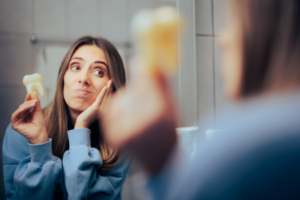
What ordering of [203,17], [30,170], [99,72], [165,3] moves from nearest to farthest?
[30,170], [99,72], [165,3], [203,17]

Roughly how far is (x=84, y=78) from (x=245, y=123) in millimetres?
470

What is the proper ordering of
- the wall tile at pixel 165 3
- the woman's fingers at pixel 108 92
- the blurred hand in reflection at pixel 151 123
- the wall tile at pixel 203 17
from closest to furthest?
the blurred hand in reflection at pixel 151 123 < the woman's fingers at pixel 108 92 < the wall tile at pixel 165 3 < the wall tile at pixel 203 17

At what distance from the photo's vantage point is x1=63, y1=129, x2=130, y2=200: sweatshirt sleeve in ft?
1.75

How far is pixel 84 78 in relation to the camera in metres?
0.60

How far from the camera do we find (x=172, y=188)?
255 millimetres

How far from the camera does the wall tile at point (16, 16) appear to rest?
61 centimetres

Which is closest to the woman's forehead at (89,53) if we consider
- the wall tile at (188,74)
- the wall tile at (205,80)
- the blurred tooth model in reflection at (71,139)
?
the blurred tooth model in reflection at (71,139)

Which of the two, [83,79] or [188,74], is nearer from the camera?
[83,79]

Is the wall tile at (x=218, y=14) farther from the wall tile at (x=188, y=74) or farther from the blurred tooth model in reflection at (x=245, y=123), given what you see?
the blurred tooth model in reflection at (x=245, y=123)

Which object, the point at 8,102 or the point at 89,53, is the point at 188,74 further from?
the point at 8,102

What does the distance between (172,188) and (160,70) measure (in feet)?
0.45

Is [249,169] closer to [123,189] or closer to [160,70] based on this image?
[160,70]

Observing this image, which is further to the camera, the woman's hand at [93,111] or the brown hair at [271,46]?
the woman's hand at [93,111]

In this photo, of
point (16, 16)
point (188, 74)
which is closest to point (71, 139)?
point (16, 16)
